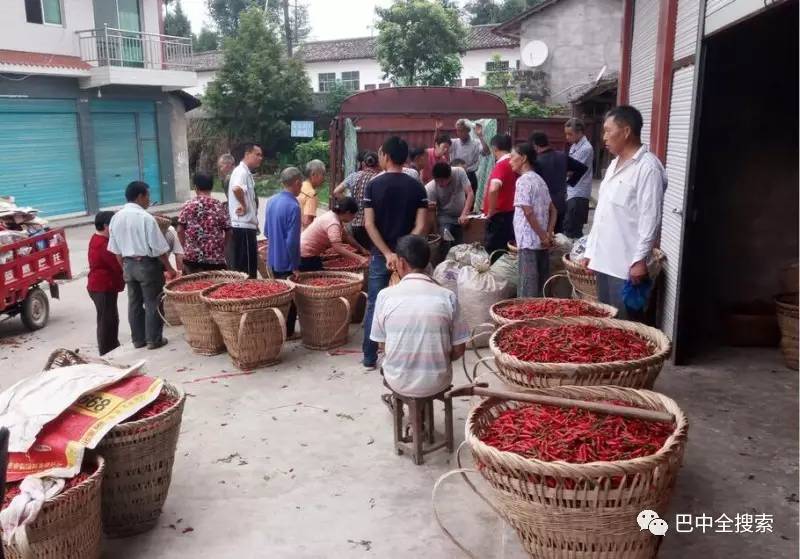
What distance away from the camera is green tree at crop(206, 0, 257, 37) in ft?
137

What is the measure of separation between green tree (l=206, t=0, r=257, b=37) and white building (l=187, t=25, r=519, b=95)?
3390 mm

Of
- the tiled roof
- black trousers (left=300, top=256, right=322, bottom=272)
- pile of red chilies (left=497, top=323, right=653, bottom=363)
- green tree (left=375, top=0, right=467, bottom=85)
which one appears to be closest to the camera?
pile of red chilies (left=497, top=323, right=653, bottom=363)

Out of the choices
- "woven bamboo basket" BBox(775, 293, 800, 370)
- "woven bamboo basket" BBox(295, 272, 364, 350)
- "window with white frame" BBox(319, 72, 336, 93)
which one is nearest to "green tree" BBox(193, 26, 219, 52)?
"window with white frame" BBox(319, 72, 336, 93)

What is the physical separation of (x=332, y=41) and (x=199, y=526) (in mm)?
37633

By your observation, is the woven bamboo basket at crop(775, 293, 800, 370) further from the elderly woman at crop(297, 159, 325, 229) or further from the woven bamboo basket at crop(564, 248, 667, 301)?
the elderly woman at crop(297, 159, 325, 229)

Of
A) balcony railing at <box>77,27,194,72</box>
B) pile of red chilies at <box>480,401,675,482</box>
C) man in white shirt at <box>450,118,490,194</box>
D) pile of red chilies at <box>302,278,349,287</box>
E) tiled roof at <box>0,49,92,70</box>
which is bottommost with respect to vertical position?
pile of red chilies at <box>302,278,349,287</box>

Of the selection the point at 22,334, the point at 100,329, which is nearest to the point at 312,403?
the point at 100,329

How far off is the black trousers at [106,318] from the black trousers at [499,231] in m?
3.80

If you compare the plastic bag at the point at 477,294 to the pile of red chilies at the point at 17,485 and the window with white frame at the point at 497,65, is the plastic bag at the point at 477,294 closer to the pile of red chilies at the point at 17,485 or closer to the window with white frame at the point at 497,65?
the pile of red chilies at the point at 17,485

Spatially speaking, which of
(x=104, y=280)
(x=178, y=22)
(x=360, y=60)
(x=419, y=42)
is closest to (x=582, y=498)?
(x=104, y=280)

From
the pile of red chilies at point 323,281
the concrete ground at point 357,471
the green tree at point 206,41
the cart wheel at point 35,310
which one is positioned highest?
the green tree at point 206,41

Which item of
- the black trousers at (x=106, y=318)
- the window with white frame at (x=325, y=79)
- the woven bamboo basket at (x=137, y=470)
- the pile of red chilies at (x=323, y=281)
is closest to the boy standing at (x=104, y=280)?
the black trousers at (x=106, y=318)

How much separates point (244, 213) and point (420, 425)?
3.76m

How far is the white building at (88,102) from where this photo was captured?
16.8 m
